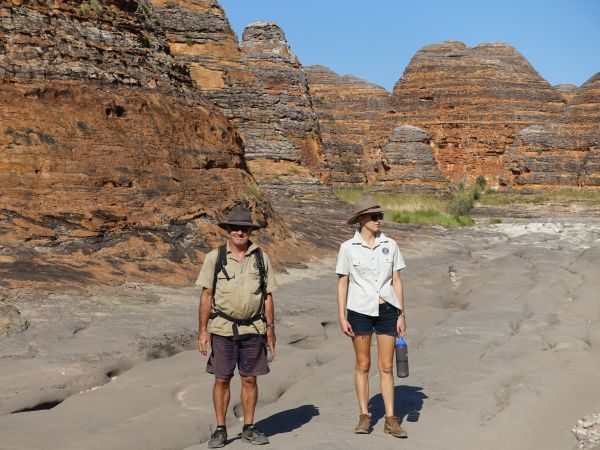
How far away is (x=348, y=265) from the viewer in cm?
530

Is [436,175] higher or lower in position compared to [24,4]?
lower

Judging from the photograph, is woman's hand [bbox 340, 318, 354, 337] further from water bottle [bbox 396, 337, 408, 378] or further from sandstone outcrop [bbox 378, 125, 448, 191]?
sandstone outcrop [bbox 378, 125, 448, 191]

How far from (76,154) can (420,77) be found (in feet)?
211

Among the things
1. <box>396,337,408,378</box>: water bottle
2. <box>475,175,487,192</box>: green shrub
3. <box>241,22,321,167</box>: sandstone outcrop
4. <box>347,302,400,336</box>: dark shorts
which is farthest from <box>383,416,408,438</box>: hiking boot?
<box>475,175,487,192</box>: green shrub

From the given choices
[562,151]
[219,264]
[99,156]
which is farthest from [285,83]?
[219,264]

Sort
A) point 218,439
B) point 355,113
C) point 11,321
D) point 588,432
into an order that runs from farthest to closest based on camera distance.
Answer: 1. point 355,113
2. point 11,321
3. point 588,432
4. point 218,439

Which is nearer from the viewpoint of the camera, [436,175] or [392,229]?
[392,229]

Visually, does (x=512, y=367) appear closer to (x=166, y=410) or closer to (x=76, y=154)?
(x=166, y=410)

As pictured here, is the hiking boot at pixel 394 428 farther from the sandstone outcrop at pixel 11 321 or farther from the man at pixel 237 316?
the sandstone outcrop at pixel 11 321

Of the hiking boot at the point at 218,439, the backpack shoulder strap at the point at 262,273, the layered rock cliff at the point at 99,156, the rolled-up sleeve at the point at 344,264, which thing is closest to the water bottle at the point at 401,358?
the rolled-up sleeve at the point at 344,264

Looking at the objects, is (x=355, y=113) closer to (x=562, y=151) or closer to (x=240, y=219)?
(x=562, y=151)

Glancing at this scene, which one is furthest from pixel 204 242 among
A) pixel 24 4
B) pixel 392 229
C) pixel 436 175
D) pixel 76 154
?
pixel 436 175

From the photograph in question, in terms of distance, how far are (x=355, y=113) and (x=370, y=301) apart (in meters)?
72.4

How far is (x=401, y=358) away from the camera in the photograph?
532 cm
